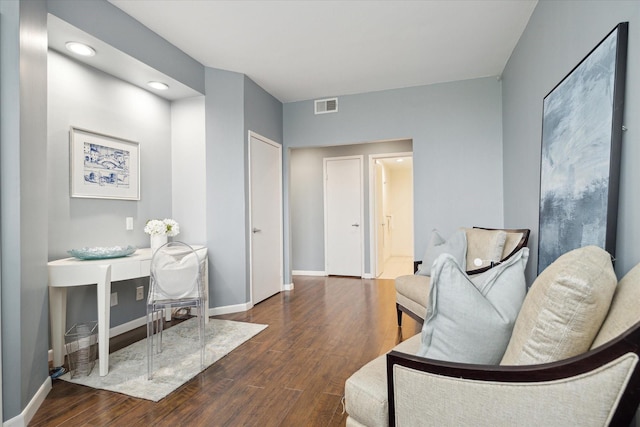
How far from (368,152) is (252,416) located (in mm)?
4552

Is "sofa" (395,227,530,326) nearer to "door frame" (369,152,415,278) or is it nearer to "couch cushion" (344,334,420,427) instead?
"couch cushion" (344,334,420,427)

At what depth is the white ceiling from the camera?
8.65 ft

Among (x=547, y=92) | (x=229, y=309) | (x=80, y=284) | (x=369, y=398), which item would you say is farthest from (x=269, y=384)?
(x=547, y=92)

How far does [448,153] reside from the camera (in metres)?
4.19

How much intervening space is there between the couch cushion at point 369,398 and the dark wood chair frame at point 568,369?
0.20 metres

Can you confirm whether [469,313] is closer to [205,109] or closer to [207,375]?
[207,375]

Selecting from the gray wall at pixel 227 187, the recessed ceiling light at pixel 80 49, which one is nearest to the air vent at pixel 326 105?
the gray wall at pixel 227 187

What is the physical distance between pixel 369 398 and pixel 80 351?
226 cm

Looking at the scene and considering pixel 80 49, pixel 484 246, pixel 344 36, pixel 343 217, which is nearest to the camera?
pixel 80 49

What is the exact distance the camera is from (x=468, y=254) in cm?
310

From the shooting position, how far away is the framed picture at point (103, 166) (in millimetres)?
2758

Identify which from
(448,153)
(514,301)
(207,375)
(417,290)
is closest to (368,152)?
(448,153)

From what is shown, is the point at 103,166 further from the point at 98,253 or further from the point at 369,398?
the point at 369,398

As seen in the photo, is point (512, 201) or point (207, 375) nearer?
point (207, 375)
